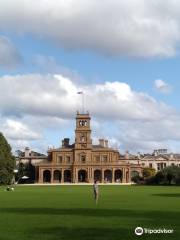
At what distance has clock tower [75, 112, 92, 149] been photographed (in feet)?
547

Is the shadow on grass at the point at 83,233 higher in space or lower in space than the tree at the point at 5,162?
lower

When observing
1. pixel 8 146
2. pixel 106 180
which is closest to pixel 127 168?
pixel 106 180

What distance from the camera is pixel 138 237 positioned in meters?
17.5

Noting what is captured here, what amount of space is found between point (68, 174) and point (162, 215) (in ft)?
474

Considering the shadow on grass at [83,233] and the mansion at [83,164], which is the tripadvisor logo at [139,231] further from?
the mansion at [83,164]

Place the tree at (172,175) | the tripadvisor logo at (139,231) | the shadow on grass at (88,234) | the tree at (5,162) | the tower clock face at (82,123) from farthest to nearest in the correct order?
the tower clock face at (82,123)
the tree at (172,175)
the tree at (5,162)
the tripadvisor logo at (139,231)
the shadow on grass at (88,234)

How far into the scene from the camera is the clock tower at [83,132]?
6566 inches

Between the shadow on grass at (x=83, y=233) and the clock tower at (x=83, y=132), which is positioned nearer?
the shadow on grass at (x=83, y=233)

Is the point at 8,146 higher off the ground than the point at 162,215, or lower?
higher

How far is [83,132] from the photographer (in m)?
167

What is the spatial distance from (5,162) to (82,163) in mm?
68122

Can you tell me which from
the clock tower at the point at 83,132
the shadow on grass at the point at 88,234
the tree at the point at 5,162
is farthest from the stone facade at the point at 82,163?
the shadow on grass at the point at 88,234

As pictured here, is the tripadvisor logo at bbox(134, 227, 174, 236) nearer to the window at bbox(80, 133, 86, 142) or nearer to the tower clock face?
the window at bbox(80, 133, 86, 142)

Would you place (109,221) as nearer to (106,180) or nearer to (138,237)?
(138,237)
